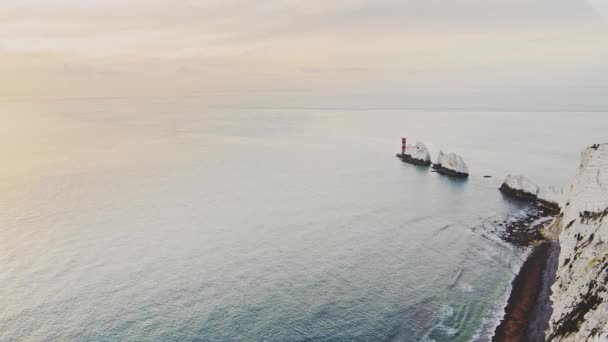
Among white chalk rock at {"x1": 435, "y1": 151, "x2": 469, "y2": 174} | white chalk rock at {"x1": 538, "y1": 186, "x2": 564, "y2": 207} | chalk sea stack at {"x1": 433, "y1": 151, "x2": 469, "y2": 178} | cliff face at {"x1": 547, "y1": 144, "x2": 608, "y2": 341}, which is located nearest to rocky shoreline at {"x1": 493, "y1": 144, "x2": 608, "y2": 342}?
cliff face at {"x1": 547, "y1": 144, "x2": 608, "y2": 341}

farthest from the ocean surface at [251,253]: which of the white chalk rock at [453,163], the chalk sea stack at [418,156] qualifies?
the chalk sea stack at [418,156]

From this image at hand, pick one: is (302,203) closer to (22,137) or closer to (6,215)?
(6,215)

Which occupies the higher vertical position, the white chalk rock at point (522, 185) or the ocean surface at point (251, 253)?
the white chalk rock at point (522, 185)

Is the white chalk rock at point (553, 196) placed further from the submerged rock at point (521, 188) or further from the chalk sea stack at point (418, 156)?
the chalk sea stack at point (418, 156)

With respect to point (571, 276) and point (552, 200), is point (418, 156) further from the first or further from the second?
point (571, 276)

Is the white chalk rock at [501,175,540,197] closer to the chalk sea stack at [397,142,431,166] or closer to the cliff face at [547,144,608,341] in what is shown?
the cliff face at [547,144,608,341]
